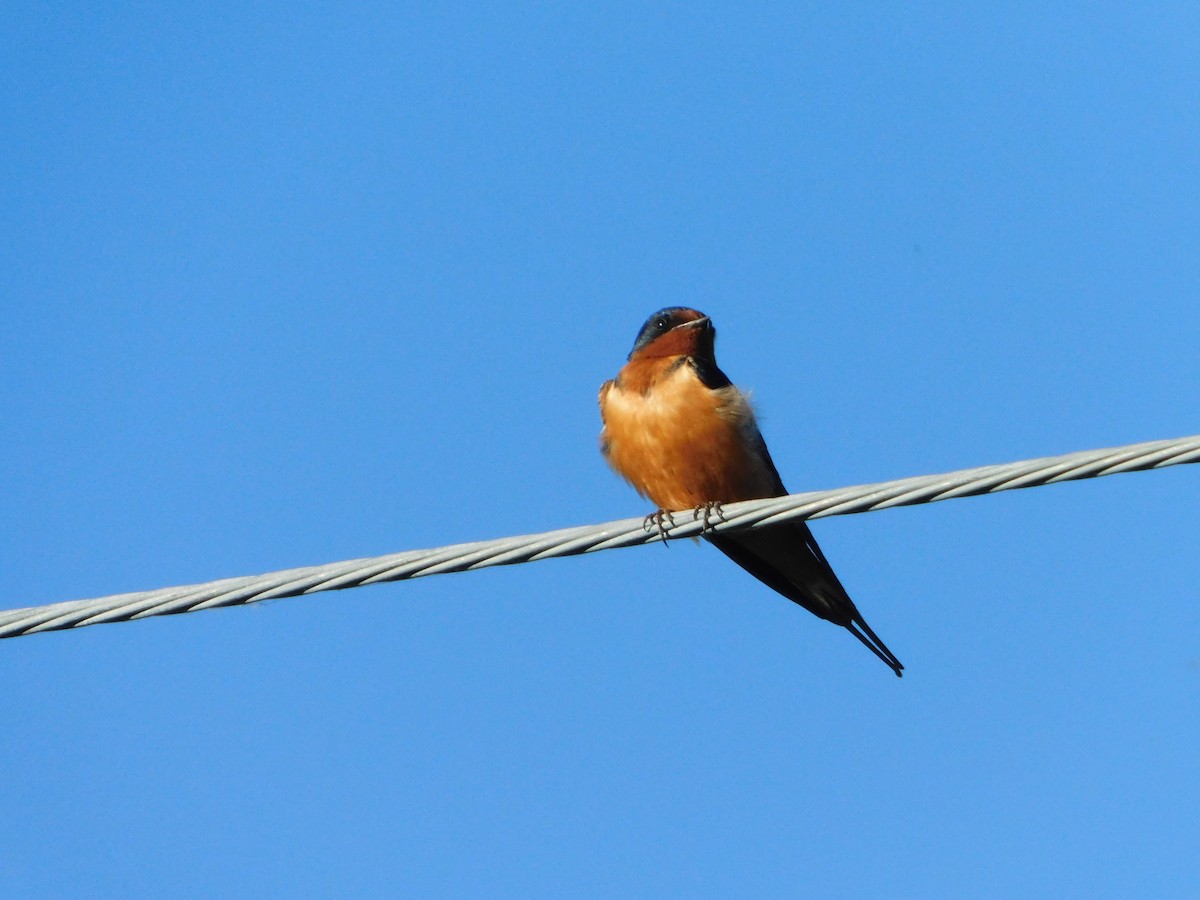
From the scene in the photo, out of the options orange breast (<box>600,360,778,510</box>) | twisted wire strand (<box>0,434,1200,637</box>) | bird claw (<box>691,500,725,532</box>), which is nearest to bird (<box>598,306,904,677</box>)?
orange breast (<box>600,360,778,510</box>)

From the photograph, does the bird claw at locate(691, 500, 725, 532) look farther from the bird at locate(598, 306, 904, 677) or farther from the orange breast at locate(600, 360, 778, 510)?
the orange breast at locate(600, 360, 778, 510)

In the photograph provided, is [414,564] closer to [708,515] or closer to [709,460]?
[708,515]

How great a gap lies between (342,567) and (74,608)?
35.4 inches

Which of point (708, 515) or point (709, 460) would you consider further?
point (709, 460)

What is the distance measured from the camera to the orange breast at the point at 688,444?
7320 millimetres

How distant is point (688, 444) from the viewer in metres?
7.32

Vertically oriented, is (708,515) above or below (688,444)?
below

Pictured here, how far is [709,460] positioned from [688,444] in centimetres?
14

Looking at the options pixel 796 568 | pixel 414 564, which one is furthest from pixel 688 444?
pixel 414 564

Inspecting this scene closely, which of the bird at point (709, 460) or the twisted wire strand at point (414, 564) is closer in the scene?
the twisted wire strand at point (414, 564)

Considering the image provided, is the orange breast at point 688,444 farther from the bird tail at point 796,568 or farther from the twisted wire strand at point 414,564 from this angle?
the twisted wire strand at point 414,564

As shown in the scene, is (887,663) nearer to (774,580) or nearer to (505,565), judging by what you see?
(774,580)

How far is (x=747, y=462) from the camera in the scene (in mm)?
7402

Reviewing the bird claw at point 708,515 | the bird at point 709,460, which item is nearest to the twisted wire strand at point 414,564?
the bird claw at point 708,515
